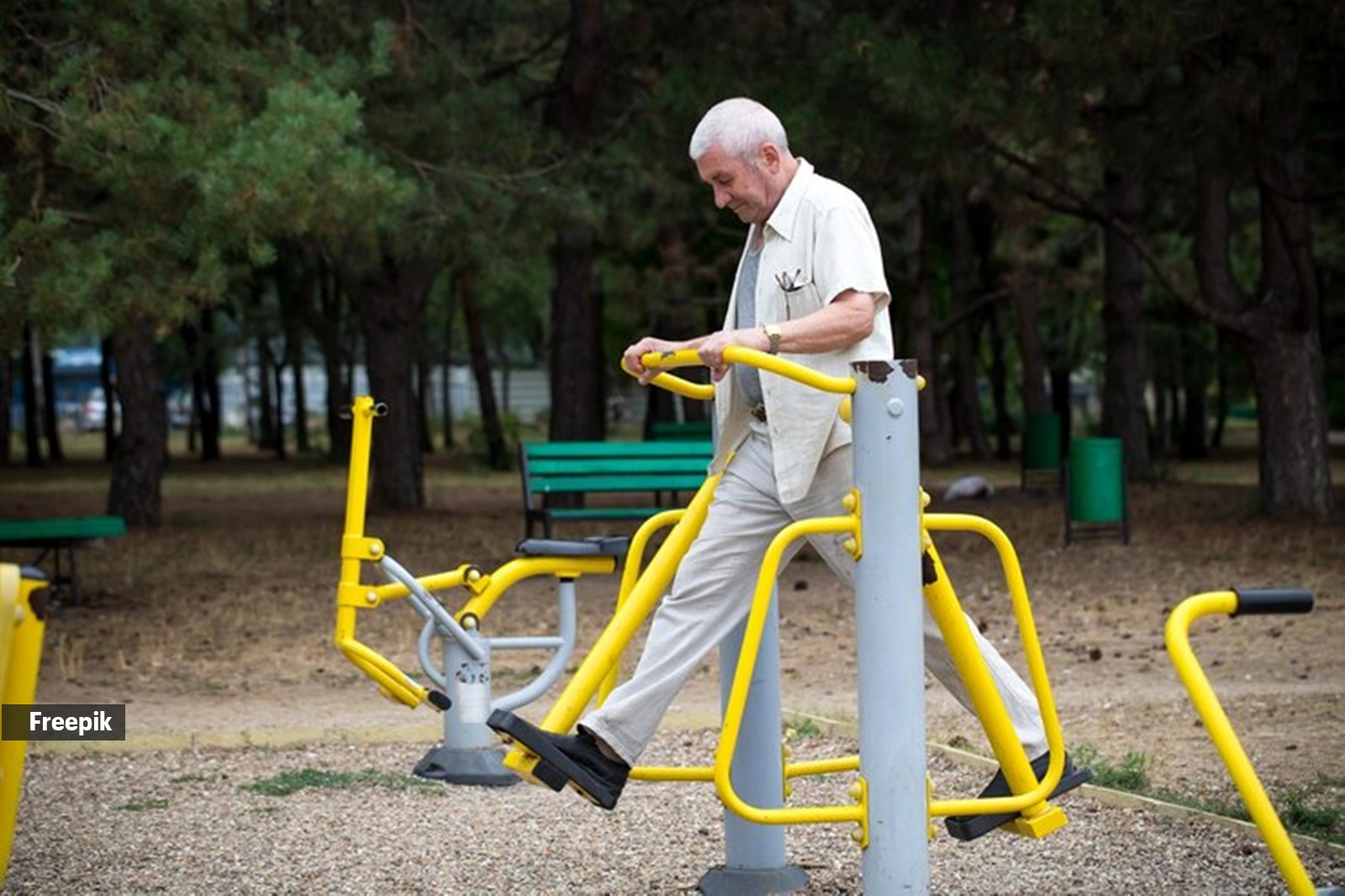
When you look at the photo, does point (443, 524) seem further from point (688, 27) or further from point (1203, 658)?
point (1203, 658)

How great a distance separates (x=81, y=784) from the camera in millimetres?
7641

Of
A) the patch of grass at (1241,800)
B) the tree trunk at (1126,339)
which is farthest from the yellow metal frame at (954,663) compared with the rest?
the tree trunk at (1126,339)

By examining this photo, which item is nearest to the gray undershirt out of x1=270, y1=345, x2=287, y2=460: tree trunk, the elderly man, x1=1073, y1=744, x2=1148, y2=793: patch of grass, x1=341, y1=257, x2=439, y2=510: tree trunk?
the elderly man

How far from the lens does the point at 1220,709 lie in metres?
4.34

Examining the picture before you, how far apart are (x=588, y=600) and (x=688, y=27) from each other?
7.07m

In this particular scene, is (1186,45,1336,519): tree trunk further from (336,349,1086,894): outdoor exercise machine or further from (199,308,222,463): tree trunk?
(199,308,222,463): tree trunk

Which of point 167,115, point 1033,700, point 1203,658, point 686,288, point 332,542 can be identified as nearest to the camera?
point 1033,700

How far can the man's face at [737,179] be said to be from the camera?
5176 millimetres

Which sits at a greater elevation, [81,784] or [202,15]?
[202,15]

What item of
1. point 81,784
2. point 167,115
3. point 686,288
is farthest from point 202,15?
point 686,288

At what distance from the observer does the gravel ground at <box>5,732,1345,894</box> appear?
5867 mm

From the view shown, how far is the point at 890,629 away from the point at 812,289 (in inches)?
33.9

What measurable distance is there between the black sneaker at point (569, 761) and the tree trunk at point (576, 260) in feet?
42.0

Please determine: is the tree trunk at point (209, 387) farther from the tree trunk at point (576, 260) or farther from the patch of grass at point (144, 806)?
the patch of grass at point (144, 806)
